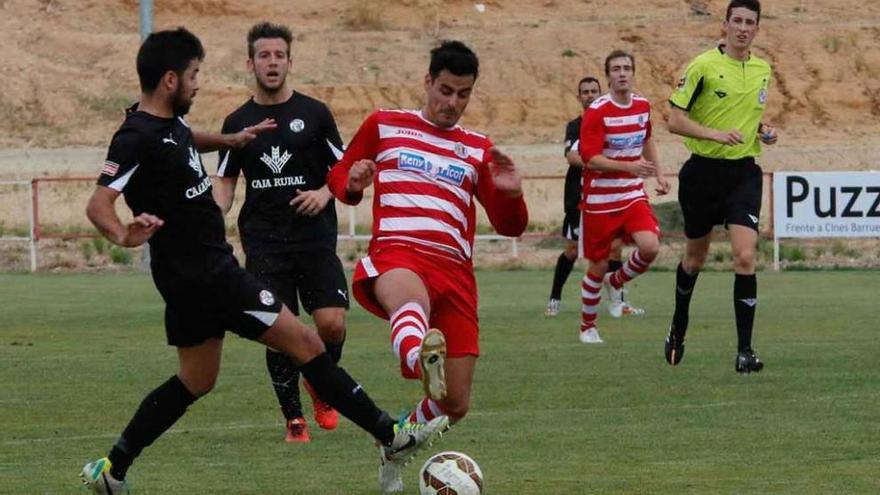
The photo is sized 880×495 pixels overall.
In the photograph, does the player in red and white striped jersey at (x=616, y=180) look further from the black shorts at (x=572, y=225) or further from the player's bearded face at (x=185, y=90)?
the player's bearded face at (x=185, y=90)

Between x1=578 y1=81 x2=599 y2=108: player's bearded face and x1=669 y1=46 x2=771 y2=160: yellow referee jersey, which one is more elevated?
Answer: x1=669 y1=46 x2=771 y2=160: yellow referee jersey

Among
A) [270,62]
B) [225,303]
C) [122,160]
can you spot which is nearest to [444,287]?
[225,303]

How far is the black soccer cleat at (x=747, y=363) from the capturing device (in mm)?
12461

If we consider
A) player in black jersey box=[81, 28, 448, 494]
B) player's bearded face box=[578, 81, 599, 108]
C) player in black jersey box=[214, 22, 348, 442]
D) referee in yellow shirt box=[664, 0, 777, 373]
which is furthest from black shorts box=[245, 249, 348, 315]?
player's bearded face box=[578, 81, 599, 108]

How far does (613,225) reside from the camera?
1492cm

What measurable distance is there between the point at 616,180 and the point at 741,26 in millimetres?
2729

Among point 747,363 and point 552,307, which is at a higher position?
point 747,363

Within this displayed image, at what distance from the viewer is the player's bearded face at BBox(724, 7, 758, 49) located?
40.5ft

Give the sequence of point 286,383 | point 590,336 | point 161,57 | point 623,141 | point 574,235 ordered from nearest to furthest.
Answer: point 161,57, point 286,383, point 623,141, point 590,336, point 574,235

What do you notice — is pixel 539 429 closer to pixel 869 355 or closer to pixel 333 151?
pixel 333 151

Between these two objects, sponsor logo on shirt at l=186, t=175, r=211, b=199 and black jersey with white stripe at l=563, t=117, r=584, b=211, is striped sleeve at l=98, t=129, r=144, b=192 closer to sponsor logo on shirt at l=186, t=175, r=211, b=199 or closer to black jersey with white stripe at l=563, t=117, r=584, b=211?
sponsor logo on shirt at l=186, t=175, r=211, b=199

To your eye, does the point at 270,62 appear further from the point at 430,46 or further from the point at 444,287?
the point at 430,46

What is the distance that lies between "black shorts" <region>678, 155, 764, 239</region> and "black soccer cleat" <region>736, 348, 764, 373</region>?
0.83m

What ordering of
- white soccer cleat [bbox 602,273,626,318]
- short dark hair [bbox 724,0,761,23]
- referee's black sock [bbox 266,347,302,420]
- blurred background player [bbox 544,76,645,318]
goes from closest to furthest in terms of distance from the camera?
1. referee's black sock [bbox 266,347,302,420]
2. short dark hair [bbox 724,0,761,23]
3. blurred background player [bbox 544,76,645,318]
4. white soccer cleat [bbox 602,273,626,318]
